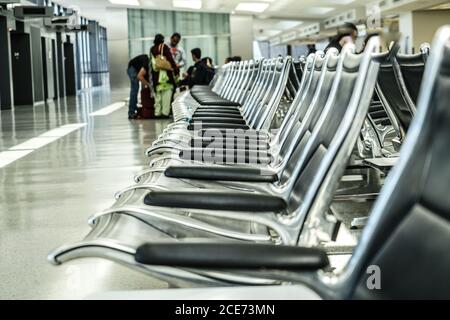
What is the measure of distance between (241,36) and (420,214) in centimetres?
3375

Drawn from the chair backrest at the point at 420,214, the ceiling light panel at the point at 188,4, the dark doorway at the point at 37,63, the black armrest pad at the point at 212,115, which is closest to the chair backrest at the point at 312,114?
the chair backrest at the point at 420,214

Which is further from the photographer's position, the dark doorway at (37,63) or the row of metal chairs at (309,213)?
the dark doorway at (37,63)

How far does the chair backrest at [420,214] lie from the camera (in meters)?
1.30

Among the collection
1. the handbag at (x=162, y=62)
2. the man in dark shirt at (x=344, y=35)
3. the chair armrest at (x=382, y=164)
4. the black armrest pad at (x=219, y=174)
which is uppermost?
the man in dark shirt at (x=344, y=35)

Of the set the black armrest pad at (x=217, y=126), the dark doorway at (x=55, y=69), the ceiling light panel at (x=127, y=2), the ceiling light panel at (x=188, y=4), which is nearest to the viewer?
the black armrest pad at (x=217, y=126)

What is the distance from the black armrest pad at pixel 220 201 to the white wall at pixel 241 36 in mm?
32466

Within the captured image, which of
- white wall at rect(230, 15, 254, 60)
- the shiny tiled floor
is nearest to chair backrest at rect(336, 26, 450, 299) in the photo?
the shiny tiled floor

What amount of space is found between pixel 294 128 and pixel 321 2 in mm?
28221

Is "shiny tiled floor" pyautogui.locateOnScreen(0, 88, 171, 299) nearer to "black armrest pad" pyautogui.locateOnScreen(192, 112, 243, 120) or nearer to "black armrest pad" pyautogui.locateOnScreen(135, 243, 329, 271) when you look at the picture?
"black armrest pad" pyautogui.locateOnScreen(192, 112, 243, 120)

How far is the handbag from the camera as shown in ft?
41.5

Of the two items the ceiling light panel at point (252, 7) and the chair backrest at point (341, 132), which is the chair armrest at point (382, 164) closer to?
the chair backrest at point (341, 132)

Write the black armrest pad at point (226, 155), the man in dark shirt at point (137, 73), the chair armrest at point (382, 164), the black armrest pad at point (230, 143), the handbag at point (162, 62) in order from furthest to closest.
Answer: the man in dark shirt at point (137, 73) < the handbag at point (162, 62) < the chair armrest at point (382, 164) < the black armrest pad at point (230, 143) < the black armrest pad at point (226, 155)

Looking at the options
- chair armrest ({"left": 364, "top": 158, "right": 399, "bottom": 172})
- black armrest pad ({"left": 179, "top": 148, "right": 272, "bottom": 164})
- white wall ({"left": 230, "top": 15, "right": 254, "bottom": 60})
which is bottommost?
chair armrest ({"left": 364, "top": 158, "right": 399, "bottom": 172})

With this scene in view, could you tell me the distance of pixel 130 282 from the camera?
3188 millimetres
